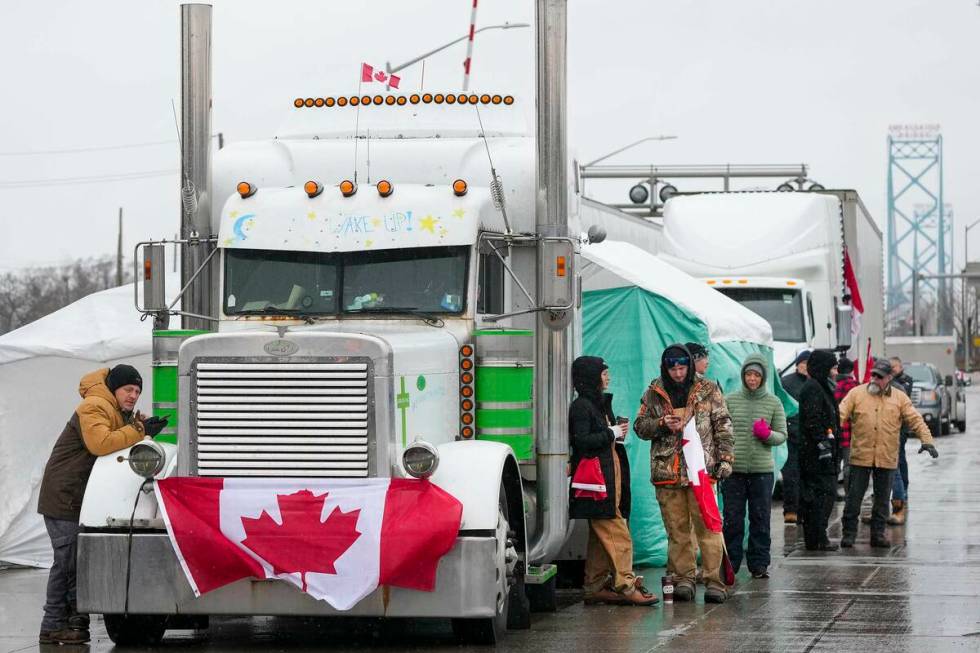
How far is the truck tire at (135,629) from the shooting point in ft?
33.9

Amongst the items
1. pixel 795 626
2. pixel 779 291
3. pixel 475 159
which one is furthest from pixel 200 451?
pixel 779 291

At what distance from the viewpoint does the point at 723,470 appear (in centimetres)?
1223

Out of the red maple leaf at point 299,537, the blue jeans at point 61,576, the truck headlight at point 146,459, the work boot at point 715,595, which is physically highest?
the truck headlight at point 146,459

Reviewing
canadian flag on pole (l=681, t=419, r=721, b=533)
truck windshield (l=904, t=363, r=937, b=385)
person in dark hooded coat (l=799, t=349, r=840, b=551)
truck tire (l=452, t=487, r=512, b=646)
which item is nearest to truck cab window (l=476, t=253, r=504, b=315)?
truck tire (l=452, t=487, r=512, b=646)

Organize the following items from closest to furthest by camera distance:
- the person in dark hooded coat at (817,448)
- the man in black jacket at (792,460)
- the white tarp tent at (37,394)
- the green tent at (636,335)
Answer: the green tent at (636,335)
the white tarp tent at (37,394)
the person in dark hooded coat at (817,448)
the man in black jacket at (792,460)

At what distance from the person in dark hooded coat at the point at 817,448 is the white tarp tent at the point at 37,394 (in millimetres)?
6179

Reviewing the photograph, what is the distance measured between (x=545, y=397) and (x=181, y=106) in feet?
11.4

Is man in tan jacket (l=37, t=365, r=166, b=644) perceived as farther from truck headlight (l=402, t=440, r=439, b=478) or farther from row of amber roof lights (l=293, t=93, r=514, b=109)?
row of amber roof lights (l=293, t=93, r=514, b=109)

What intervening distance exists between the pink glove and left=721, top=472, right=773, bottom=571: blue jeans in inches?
12.6

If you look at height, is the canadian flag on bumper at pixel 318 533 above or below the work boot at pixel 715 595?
above

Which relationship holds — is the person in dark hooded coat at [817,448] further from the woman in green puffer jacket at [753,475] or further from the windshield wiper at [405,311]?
the windshield wiper at [405,311]

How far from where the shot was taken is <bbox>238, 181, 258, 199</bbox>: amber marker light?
11438 millimetres

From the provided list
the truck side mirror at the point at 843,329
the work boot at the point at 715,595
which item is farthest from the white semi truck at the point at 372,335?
the truck side mirror at the point at 843,329

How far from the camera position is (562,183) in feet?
37.3
